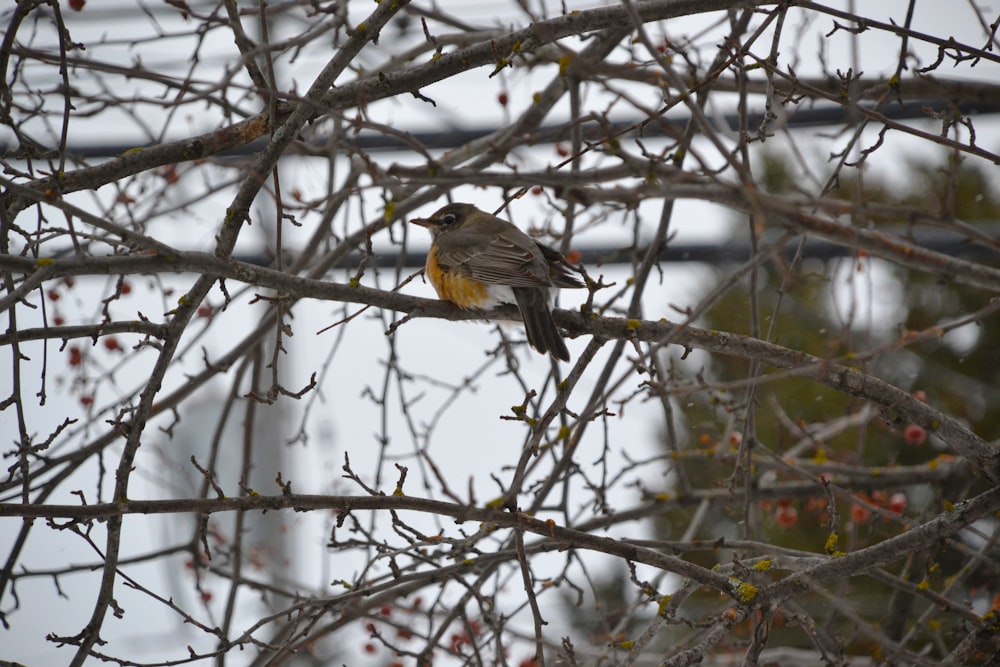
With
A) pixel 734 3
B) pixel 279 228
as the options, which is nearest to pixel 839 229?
pixel 734 3

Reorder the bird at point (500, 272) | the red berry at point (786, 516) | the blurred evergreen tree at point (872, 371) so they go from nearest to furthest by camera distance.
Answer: the bird at point (500, 272), the red berry at point (786, 516), the blurred evergreen tree at point (872, 371)

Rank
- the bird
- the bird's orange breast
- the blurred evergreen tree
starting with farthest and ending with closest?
the blurred evergreen tree → the bird's orange breast → the bird

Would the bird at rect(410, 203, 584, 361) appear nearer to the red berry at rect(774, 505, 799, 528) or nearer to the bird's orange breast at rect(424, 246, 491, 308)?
the bird's orange breast at rect(424, 246, 491, 308)

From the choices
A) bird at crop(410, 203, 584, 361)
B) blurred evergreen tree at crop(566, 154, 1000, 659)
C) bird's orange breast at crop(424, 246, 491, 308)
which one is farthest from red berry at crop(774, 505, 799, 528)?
bird's orange breast at crop(424, 246, 491, 308)

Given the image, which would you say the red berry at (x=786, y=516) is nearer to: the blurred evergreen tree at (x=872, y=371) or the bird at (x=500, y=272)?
the blurred evergreen tree at (x=872, y=371)

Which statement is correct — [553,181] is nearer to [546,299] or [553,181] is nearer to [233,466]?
[546,299]

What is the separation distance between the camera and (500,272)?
3.35 metres

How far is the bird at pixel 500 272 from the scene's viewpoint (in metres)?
2.95

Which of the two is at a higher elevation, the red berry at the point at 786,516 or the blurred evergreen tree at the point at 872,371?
the blurred evergreen tree at the point at 872,371

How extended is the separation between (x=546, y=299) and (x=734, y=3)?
46.6 inches

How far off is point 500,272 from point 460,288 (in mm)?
189

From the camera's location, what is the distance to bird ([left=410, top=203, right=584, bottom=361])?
9.66 feet

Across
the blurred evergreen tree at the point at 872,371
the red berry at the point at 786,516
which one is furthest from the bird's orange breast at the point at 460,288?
the red berry at the point at 786,516

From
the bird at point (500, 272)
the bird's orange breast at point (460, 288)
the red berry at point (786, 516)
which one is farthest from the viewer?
the red berry at point (786, 516)
